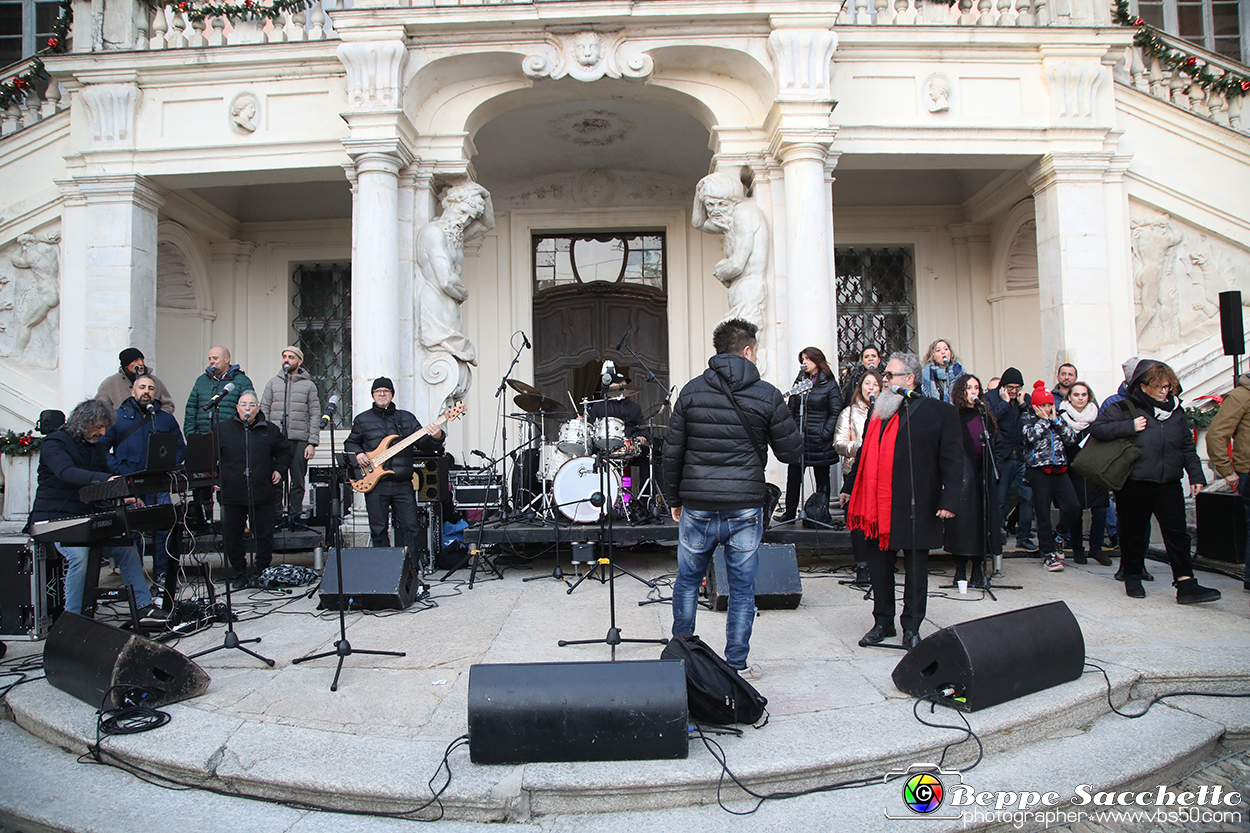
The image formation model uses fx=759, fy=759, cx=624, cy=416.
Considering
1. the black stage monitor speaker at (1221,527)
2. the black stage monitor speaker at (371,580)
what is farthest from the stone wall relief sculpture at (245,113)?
the black stage monitor speaker at (1221,527)

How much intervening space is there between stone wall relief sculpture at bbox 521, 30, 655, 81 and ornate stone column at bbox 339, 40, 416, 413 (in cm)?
161

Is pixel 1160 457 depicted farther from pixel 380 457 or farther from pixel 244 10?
pixel 244 10

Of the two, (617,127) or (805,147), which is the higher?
(617,127)

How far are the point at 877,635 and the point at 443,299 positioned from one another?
653cm

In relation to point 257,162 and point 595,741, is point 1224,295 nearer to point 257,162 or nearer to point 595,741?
point 595,741

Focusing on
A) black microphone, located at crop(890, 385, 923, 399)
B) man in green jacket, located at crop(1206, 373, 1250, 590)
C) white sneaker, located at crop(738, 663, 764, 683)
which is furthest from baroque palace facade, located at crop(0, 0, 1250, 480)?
white sneaker, located at crop(738, 663, 764, 683)

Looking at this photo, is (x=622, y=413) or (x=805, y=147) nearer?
(x=622, y=413)

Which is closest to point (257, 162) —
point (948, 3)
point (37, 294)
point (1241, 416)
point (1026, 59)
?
point (37, 294)

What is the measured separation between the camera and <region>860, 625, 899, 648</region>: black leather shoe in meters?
4.91

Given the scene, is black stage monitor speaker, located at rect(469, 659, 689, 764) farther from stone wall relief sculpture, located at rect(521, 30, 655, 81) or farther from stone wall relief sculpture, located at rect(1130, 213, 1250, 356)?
stone wall relief sculpture, located at rect(1130, 213, 1250, 356)

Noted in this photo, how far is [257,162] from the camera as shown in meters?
9.72

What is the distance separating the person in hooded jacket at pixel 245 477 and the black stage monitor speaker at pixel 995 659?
5942mm

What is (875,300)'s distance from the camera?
13.0 meters

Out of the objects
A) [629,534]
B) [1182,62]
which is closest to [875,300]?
[1182,62]
